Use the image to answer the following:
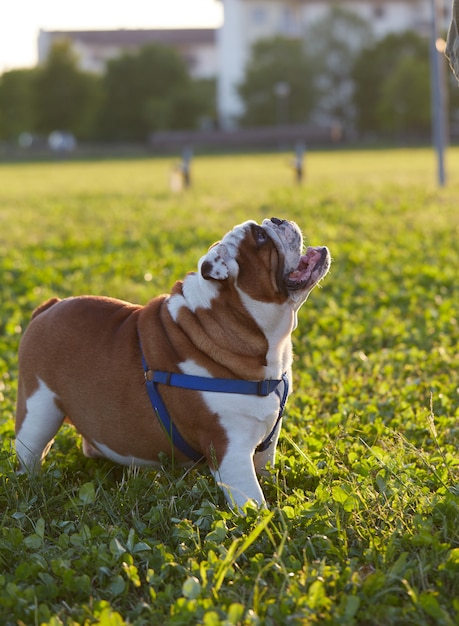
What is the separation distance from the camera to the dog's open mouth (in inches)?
148

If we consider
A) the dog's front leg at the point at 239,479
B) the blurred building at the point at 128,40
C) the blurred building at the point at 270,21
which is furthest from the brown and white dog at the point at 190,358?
the blurred building at the point at 128,40

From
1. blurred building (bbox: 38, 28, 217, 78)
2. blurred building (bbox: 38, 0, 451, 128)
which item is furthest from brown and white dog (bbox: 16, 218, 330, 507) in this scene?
blurred building (bbox: 38, 28, 217, 78)

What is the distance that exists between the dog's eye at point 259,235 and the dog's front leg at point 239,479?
2.88 ft

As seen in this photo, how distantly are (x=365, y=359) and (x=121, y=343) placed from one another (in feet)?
8.17

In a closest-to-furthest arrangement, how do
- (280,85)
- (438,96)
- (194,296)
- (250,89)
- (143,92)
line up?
1. (194,296)
2. (438,96)
3. (280,85)
4. (143,92)
5. (250,89)

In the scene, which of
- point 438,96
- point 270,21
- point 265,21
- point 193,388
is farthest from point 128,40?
point 193,388

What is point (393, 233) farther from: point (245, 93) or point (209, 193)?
point (245, 93)

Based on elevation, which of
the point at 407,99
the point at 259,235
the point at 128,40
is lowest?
the point at 259,235

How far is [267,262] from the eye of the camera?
12.3 feet

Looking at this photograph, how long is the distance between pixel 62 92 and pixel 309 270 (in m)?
71.6

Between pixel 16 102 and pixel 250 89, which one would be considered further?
pixel 250 89

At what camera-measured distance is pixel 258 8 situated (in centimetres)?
9050

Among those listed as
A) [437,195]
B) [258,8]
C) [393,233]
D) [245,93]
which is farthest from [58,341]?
[258,8]

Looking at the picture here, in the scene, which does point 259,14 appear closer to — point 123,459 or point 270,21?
point 270,21
